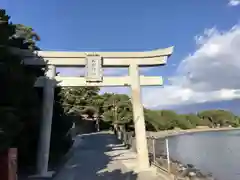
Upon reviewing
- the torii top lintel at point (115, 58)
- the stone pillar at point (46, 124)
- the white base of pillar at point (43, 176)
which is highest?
the torii top lintel at point (115, 58)

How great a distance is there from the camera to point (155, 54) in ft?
41.8

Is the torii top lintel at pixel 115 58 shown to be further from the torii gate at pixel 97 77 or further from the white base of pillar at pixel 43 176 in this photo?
the white base of pillar at pixel 43 176

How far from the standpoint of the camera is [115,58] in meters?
12.7

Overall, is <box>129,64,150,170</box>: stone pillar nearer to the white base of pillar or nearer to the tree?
the white base of pillar

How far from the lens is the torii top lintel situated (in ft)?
40.1

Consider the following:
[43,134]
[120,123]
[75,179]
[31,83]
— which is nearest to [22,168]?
[43,134]

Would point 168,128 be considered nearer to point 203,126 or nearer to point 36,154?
point 203,126

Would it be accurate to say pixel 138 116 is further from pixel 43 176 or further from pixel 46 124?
pixel 43 176

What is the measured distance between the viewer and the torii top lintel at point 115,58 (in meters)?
12.2

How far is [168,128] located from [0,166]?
64.9 metres

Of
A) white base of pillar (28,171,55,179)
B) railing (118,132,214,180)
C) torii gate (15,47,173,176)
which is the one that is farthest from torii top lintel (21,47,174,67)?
white base of pillar (28,171,55,179)

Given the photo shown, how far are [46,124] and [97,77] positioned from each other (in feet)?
8.40

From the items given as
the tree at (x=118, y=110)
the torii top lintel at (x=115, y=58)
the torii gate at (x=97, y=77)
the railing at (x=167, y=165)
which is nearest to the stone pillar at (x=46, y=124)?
the torii gate at (x=97, y=77)

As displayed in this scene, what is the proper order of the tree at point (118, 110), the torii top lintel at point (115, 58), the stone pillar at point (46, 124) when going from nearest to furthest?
the stone pillar at point (46, 124) < the torii top lintel at point (115, 58) < the tree at point (118, 110)
